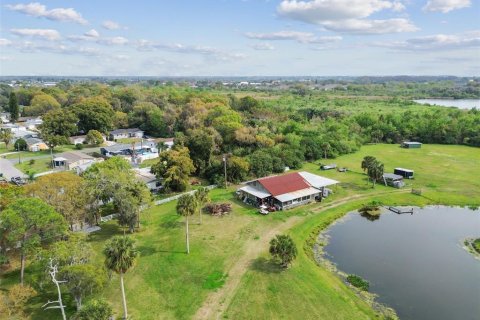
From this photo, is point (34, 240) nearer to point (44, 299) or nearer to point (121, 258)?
point (44, 299)

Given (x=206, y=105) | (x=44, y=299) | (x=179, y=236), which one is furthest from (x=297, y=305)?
(x=206, y=105)

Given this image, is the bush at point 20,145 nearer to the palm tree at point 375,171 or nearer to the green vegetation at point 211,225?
the green vegetation at point 211,225

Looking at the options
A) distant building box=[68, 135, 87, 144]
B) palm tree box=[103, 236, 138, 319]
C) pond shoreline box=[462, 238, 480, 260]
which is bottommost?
pond shoreline box=[462, 238, 480, 260]

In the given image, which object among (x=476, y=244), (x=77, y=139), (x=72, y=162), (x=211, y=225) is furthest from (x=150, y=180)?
(x=476, y=244)

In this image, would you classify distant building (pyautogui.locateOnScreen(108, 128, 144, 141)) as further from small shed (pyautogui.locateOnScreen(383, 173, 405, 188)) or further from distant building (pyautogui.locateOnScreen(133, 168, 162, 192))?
small shed (pyautogui.locateOnScreen(383, 173, 405, 188))

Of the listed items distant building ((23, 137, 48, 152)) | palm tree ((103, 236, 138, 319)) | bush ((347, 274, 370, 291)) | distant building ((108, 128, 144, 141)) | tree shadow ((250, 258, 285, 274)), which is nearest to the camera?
palm tree ((103, 236, 138, 319))

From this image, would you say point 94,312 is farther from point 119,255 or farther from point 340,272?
point 340,272

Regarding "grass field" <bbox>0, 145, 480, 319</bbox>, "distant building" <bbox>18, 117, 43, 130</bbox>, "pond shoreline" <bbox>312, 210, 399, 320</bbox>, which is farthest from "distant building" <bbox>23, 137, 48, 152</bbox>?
"pond shoreline" <bbox>312, 210, 399, 320</bbox>
